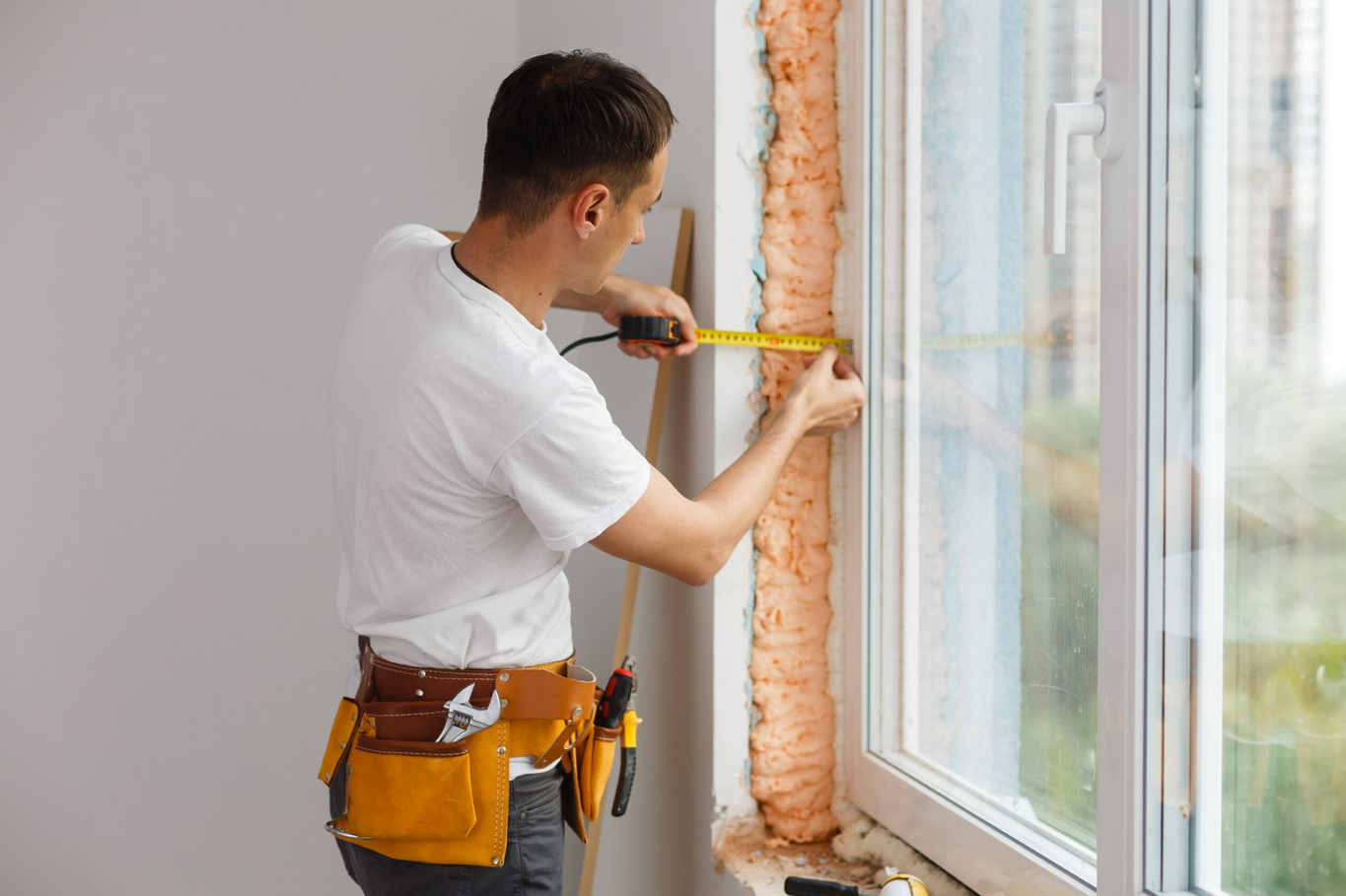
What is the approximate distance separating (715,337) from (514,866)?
856 millimetres

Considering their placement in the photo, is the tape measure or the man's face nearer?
the man's face

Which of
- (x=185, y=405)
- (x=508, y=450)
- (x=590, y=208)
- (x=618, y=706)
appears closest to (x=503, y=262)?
(x=590, y=208)

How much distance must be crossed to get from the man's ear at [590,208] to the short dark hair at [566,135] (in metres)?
0.01

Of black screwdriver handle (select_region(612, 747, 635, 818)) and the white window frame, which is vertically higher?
the white window frame

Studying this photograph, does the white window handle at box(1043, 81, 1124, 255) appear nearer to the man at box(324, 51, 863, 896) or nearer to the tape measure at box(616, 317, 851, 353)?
the man at box(324, 51, 863, 896)

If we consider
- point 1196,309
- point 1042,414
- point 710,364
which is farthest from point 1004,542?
point 710,364

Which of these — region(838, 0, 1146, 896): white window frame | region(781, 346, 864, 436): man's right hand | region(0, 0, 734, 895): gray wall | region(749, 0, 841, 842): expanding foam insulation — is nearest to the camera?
region(838, 0, 1146, 896): white window frame

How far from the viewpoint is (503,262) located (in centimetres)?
122

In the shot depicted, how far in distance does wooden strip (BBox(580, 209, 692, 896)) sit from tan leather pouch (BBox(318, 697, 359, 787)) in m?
0.49

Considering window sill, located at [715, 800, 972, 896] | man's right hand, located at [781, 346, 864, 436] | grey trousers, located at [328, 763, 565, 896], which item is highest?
man's right hand, located at [781, 346, 864, 436]

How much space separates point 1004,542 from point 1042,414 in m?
0.20

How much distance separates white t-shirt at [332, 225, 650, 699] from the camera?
1104 mm

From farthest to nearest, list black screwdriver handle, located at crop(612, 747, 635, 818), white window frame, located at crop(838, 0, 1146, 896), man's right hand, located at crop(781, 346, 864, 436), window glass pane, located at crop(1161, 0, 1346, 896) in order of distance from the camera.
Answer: man's right hand, located at crop(781, 346, 864, 436)
black screwdriver handle, located at crop(612, 747, 635, 818)
white window frame, located at crop(838, 0, 1146, 896)
window glass pane, located at crop(1161, 0, 1346, 896)

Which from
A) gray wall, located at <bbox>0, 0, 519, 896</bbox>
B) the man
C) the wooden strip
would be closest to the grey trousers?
the man
